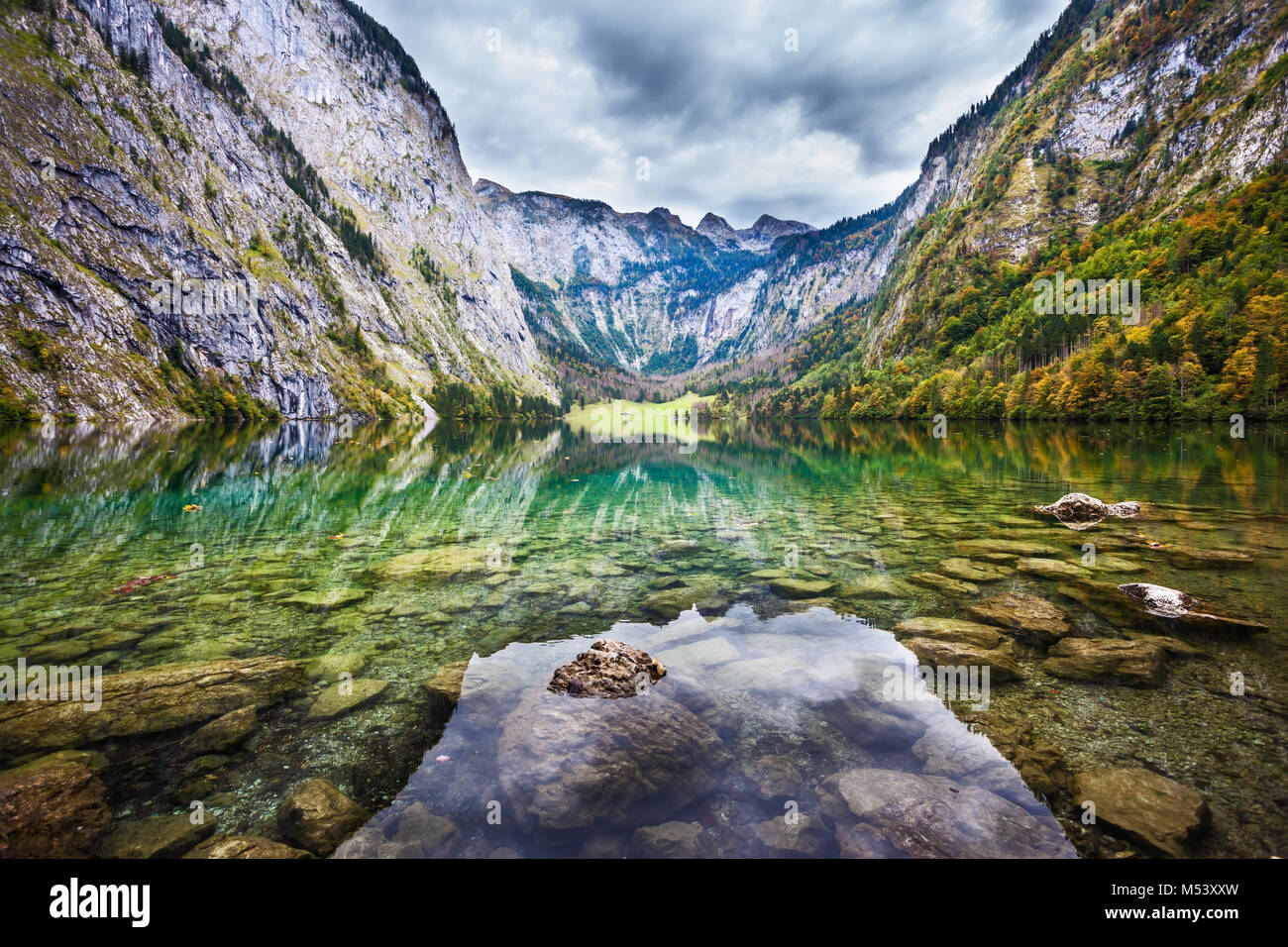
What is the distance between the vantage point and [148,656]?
32.1ft

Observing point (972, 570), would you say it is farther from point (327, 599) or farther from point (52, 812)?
point (52, 812)

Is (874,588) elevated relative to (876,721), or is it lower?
elevated

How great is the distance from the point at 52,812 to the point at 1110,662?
14.3 metres

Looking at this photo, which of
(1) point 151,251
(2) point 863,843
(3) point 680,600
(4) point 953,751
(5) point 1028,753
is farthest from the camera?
(1) point 151,251

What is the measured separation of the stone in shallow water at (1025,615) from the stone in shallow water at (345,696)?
12.1m

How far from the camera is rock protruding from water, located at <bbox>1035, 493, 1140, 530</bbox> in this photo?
19891 mm

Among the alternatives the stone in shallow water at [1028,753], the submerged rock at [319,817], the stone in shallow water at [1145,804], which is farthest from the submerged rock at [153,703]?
the stone in shallow water at [1145,804]

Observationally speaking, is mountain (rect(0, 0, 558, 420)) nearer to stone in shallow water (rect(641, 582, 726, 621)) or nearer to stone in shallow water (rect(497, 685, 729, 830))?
stone in shallow water (rect(641, 582, 726, 621))

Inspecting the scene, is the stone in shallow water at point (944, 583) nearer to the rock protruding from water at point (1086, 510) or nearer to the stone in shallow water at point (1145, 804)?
the stone in shallow water at point (1145, 804)

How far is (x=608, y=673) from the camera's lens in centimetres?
867

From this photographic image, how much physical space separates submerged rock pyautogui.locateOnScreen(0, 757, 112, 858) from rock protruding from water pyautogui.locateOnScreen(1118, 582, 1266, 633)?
1676cm

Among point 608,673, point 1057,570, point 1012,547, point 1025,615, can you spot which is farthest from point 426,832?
point 1012,547

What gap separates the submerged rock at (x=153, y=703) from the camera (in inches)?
279
